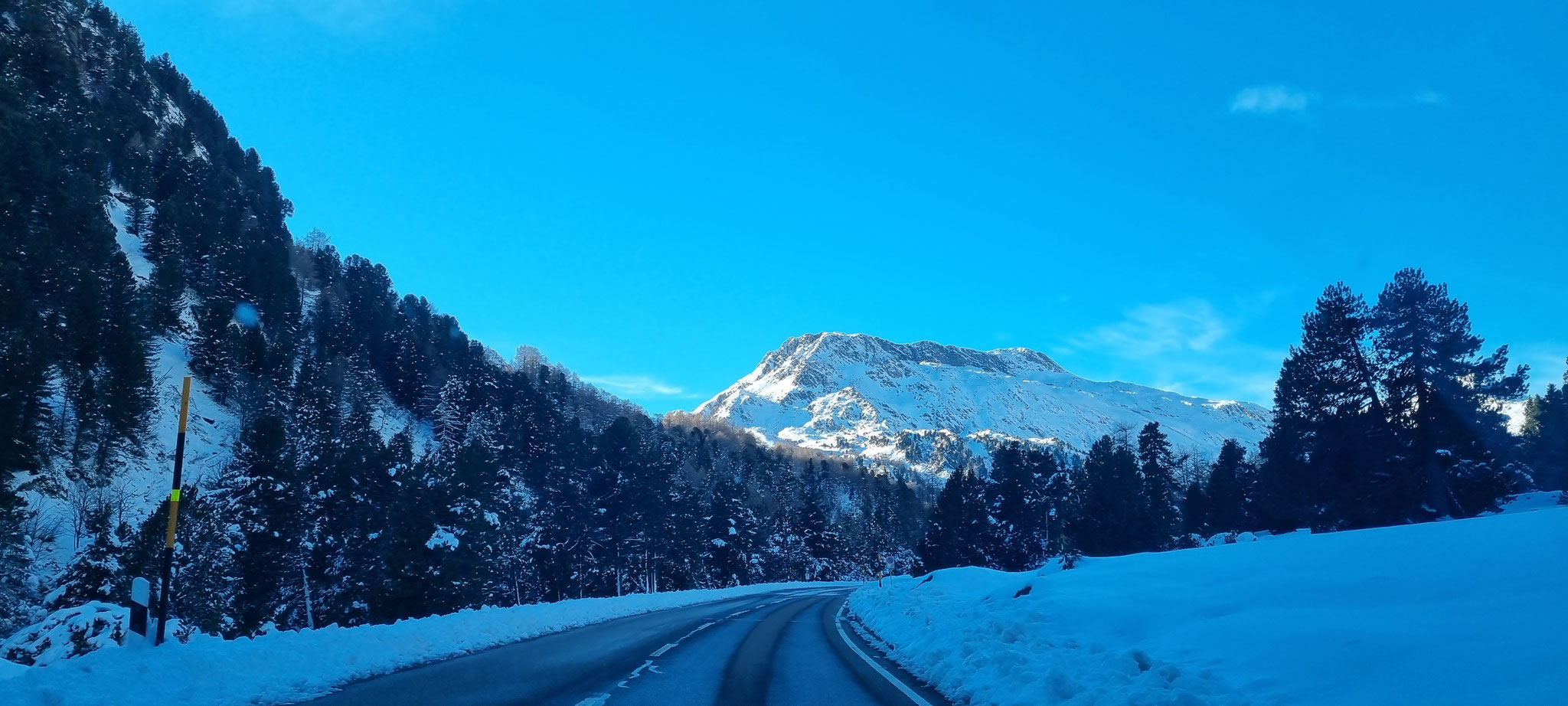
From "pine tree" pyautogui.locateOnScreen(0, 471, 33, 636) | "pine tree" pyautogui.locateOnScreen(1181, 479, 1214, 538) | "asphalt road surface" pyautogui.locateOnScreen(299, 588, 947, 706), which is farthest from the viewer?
"pine tree" pyautogui.locateOnScreen(1181, 479, 1214, 538)

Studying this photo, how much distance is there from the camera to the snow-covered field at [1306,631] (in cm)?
621

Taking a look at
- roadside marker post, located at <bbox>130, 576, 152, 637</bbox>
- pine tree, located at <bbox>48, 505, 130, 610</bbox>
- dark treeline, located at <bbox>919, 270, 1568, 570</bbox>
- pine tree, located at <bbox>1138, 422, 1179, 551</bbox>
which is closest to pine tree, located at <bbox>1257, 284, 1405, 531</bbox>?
dark treeline, located at <bbox>919, 270, 1568, 570</bbox>

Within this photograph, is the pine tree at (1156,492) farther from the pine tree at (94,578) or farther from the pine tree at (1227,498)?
the pine tree at (94,578)

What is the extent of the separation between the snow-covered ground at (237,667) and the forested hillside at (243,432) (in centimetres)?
2078

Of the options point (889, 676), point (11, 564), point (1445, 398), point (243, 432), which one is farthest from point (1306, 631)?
point (243, 432)

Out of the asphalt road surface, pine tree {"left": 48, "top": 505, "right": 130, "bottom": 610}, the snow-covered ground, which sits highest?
pine tree {"left": 48, "top": 505, "right": 130, "bottom": 610}

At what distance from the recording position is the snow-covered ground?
289 inches

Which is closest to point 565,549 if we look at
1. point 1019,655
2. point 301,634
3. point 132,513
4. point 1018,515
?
point 132,513

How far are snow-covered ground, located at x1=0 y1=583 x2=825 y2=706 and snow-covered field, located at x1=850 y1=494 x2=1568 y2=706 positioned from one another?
828 centimetres

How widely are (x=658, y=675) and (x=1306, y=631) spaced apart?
8.42m

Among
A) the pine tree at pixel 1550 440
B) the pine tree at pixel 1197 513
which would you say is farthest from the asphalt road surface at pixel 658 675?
the pine tree at pixel 1550 440

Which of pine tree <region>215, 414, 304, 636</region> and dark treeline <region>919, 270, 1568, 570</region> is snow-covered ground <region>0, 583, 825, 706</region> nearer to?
dark treeline <region>919, 270, 1568, 570</region>

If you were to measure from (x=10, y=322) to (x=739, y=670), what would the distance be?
3454 centimetres

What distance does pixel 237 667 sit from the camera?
9.13 meters
